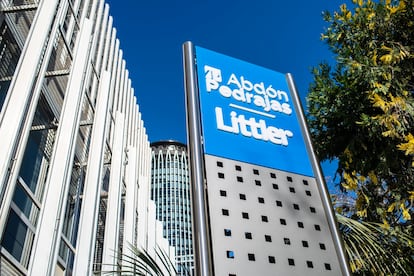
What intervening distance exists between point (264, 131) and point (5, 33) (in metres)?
6.00

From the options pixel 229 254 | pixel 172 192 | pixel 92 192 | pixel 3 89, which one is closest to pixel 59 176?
pixel 3 89

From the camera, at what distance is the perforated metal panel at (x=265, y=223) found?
2.95 m

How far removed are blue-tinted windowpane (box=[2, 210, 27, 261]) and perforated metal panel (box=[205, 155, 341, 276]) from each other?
4941 millimetres

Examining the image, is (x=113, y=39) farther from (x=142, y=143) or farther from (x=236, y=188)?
(x=236, y=188)

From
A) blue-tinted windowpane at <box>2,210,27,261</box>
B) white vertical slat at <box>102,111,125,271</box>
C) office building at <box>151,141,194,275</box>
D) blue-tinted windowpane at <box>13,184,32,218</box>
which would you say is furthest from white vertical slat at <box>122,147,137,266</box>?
office building at <box>151,141,194,275</box>

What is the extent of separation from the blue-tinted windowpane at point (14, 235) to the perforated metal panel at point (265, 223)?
16.2ft

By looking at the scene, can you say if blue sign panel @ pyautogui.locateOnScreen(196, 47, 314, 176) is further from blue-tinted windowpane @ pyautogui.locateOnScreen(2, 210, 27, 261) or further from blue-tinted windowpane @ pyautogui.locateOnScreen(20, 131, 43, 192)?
blue-tinted windowpane @ pyautogui.locateOnScreen(20, 131, 43, 192)

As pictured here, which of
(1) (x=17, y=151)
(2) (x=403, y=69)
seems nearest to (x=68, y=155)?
(1) (x=17, y=151)

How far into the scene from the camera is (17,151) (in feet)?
19.6

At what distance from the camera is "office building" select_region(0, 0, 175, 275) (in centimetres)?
618

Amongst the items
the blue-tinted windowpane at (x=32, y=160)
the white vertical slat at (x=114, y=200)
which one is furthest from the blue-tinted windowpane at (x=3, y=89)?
the white vertical slat at (x=114, y=200)

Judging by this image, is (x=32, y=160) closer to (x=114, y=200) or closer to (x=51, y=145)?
(x=51, y=145)

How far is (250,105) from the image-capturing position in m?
4.05

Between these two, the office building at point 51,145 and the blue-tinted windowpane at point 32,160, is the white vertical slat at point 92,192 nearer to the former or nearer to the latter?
the office building at point 51,145
